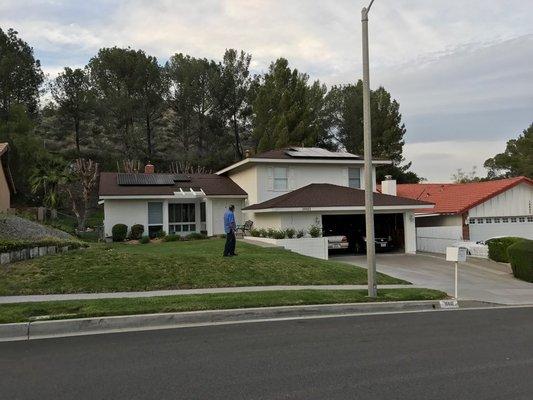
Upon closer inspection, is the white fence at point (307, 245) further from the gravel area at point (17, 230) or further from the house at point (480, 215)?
the gravel area at point (17, 230)

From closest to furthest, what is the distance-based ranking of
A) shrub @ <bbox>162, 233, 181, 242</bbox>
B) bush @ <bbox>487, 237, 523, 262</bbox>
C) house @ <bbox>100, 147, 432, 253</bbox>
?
1. bush @ <bbox>487, 237, 523, 262</bbox>
2. house @ <bbox>100, 147, 432, 253</bbox>
3. shrub @ <bbox>162, 233, 181, 242</bbox>

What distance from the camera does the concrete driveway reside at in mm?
15176

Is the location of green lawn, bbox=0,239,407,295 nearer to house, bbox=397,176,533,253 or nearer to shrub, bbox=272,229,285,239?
shrub, bbox=272,229,285,239

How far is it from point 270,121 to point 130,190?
65.7ft

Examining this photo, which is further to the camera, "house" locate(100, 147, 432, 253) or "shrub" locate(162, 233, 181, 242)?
"shrub" locate(162, 233, 181, 242)

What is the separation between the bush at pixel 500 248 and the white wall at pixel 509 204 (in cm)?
686

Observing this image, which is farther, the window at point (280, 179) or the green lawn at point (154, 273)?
the window at point (280, 179)

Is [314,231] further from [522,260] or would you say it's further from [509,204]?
[509,204]

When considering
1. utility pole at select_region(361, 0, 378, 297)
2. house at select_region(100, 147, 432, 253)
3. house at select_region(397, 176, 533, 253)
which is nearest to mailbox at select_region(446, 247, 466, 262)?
utility pole at select_region(361, 0, 378, 297)

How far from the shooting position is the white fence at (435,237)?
29859 mm

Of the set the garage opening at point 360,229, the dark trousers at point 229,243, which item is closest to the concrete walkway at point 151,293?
the dark trousers at point 229,243

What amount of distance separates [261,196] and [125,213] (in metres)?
7.66

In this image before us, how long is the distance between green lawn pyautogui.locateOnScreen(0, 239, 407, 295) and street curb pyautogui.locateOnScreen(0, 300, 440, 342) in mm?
3225

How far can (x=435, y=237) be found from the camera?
3102cm
